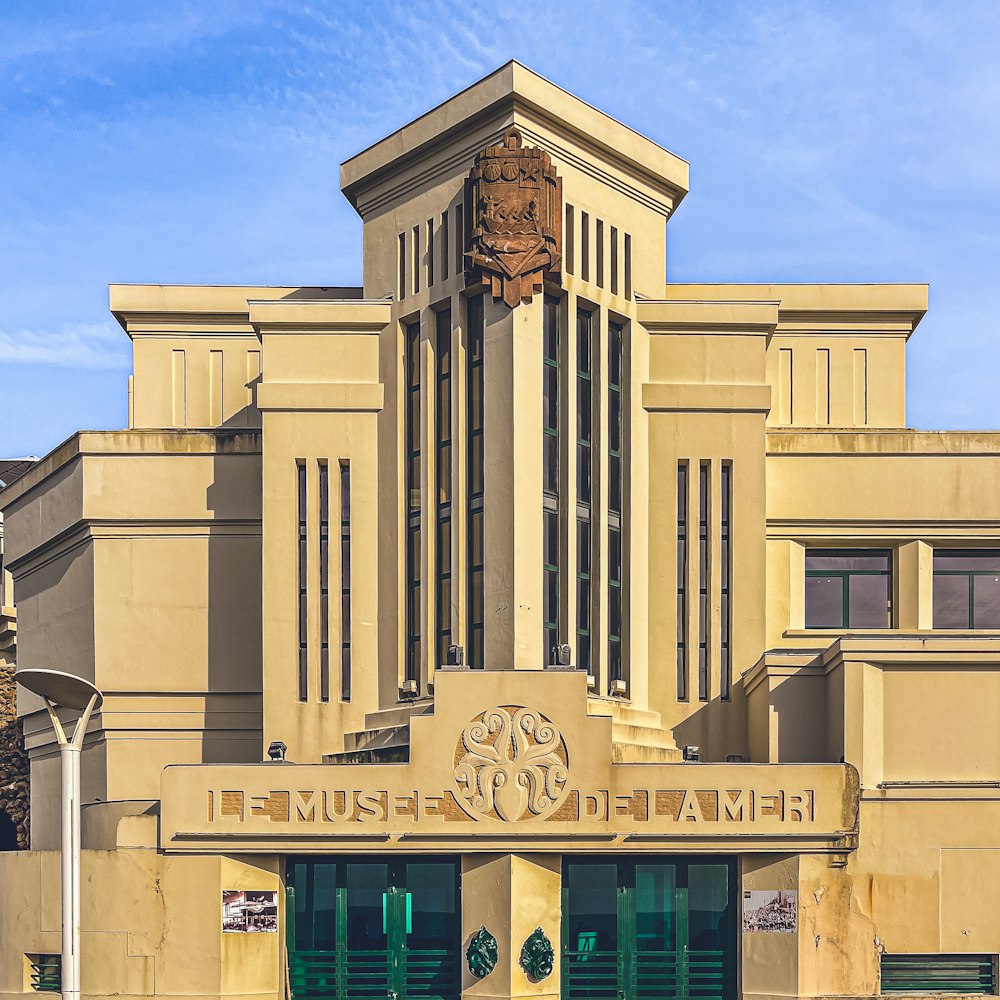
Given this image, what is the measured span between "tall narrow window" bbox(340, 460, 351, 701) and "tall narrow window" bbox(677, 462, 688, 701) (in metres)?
8.13

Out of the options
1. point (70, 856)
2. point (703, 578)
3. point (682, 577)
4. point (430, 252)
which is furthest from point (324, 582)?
point (70, 856)

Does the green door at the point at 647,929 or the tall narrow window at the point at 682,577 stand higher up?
the tall narrow window at the point at 682,577

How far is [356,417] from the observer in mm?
43062

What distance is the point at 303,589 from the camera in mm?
42719

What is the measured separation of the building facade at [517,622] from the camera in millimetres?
37000

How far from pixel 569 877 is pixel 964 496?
1590 cm

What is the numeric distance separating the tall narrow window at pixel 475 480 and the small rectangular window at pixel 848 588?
10200mm

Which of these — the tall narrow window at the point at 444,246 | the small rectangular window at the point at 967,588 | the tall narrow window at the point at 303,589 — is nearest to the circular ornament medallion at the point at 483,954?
the tall narrow window at the point at 303,589

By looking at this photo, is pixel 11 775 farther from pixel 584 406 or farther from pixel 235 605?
pixel 584 406

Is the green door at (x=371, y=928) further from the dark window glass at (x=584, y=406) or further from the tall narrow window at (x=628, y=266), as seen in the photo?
the tall narrow window at (x=628, y=266)

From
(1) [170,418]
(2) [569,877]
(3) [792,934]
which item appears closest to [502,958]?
(2) [569,877]

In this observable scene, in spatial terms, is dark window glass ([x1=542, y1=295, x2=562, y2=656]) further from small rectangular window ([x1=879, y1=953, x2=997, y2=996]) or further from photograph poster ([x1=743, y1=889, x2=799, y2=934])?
small rectangular window ([x1=879, y1=953, x2=997, y2=996])

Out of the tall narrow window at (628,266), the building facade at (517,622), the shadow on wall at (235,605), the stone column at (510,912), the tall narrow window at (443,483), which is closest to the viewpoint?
the stone column at (510,912)

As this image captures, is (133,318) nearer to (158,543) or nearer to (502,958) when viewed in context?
(158,543)
